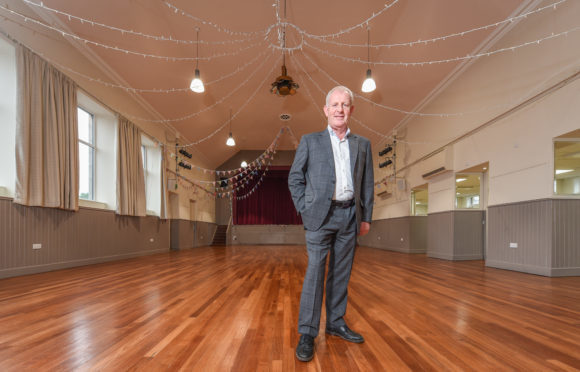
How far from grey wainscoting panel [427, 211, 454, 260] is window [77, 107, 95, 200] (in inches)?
286

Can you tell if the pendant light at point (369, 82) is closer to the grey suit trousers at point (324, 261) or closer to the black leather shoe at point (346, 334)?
the grey suit trousers at point (324, 261)

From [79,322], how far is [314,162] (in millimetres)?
1859

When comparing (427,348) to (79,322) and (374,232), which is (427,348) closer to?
(79,322)

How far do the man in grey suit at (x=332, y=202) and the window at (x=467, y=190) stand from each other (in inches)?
211

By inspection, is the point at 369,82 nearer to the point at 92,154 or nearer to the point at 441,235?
the point at 441,235

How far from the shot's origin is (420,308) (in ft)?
7.43

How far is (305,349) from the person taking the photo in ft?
4.48

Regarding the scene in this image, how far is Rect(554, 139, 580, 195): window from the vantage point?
3.86 metres

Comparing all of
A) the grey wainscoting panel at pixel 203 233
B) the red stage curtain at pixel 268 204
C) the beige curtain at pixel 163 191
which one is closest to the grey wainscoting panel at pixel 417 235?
the beige curtain at pixel 163 191

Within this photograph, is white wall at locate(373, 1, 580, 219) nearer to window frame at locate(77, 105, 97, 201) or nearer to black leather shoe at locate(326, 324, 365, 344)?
black leather shoe at locate(326, 324, 365, 344)

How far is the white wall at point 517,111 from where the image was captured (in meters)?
3.65

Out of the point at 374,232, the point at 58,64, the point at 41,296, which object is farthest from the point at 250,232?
the point at 41,296

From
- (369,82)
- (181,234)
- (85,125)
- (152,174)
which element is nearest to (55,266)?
(85,125)

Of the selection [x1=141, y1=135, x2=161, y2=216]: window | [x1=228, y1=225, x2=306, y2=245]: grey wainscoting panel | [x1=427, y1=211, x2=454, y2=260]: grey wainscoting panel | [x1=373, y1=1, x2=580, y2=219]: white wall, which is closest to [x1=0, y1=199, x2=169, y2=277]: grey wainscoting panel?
[x1=141, y1=135, x2=161, y2=216]: window
